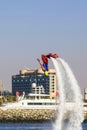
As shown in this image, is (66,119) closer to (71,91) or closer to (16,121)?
(71,91)

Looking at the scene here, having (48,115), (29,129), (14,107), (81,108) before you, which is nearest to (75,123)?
(81,108)

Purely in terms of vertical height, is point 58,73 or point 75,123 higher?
point 58,73

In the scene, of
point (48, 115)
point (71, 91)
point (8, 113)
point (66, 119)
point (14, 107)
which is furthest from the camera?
point (14, 107)

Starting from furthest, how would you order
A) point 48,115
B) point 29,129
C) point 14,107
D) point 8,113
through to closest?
point 14,107 → point 8,113 → point 48,115 → point 29,129

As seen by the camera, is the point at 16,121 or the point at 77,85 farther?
the point at 16,121

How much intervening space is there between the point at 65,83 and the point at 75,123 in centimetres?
320

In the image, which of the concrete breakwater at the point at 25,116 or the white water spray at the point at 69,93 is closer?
the white water spray at the point at 69,93

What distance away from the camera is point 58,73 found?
2215 inches

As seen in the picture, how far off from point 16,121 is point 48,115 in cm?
609

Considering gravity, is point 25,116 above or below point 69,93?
below

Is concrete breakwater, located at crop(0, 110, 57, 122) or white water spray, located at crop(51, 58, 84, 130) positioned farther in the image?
concrete breakwater, located at crop(0, 110, 57, 122)

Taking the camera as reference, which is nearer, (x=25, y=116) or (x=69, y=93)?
(x=69, y=93)

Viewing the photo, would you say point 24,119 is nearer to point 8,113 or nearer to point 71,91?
point 8,113

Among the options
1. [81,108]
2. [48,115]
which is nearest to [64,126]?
[81,108]
